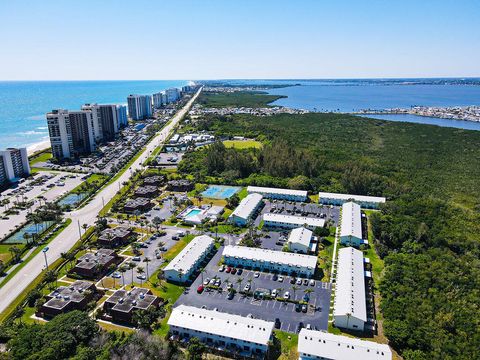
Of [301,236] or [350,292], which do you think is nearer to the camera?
[350,292]

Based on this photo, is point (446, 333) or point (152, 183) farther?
point (152, 183)

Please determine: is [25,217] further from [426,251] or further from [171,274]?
[426,251]

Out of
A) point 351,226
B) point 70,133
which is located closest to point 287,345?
point 351,226

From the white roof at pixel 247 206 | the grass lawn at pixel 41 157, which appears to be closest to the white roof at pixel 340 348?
the white roof at pixel 247 206

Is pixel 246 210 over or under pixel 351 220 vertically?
under

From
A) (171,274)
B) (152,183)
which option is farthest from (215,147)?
(171,274)

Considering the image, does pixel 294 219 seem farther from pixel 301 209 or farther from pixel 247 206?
pixel 247 206
